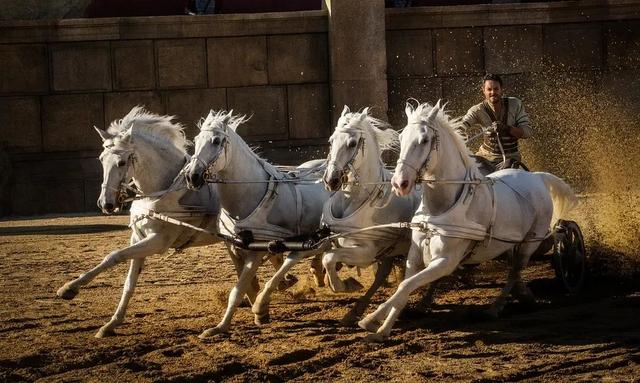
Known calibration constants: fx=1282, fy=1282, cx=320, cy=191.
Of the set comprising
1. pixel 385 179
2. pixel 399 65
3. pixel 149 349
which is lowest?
pixel 149 349

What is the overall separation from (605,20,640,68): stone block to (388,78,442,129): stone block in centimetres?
289

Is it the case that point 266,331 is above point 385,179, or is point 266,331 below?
below

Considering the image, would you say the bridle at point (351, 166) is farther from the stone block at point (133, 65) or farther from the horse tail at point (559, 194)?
the stone block at point (133, 65)

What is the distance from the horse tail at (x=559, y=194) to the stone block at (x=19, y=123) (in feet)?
34.8

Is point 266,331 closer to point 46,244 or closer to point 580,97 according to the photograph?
point 46,244

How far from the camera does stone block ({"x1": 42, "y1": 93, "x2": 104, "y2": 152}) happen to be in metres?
19.5

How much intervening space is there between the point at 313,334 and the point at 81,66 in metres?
11.2

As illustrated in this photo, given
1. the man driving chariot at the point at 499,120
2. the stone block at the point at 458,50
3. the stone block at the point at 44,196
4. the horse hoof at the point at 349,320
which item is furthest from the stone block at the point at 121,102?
the horse hoof at the point at 349,320

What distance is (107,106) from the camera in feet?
64.2

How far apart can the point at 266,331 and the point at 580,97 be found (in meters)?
12.4

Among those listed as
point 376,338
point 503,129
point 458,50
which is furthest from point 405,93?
point 376,338

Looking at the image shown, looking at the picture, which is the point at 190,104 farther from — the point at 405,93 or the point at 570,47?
the point at 570,47

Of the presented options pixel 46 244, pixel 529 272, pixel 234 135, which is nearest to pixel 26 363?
pixel 234 135

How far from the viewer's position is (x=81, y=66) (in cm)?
1950
